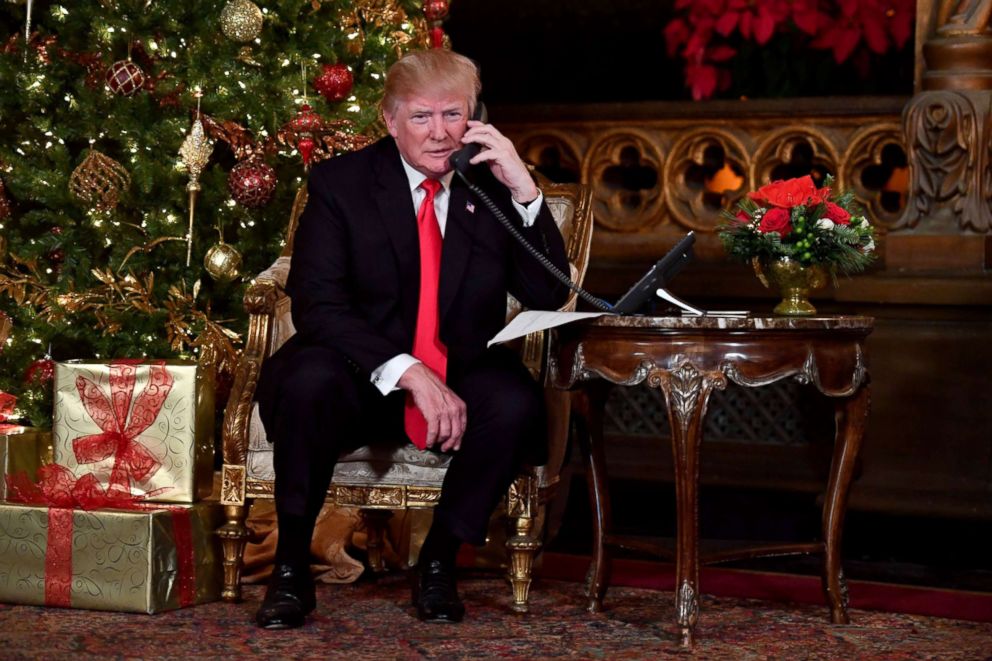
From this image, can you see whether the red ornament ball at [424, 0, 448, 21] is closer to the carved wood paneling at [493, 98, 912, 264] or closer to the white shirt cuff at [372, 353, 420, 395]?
the carved wood paneling at [493, 98, 912, 264]

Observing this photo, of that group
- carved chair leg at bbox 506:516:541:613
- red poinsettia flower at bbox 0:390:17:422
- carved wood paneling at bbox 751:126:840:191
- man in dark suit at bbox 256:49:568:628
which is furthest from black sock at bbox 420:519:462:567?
carved wood paneling at bbox 751:126:840:191

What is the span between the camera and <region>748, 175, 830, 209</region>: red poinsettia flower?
3.78 metres

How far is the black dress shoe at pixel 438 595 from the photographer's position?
12.1ft

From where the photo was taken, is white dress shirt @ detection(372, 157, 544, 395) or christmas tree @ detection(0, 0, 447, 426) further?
christmas tree @ detection(0, 0, 447, 426)

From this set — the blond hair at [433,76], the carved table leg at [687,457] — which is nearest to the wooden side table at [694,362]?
the carved table leg at [687,457]

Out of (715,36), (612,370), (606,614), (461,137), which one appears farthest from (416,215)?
(715,36)

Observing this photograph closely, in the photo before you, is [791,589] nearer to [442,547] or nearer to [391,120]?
[442,547]

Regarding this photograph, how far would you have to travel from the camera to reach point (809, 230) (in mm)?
3781

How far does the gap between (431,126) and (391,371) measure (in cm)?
66

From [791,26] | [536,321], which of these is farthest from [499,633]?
[791,26]

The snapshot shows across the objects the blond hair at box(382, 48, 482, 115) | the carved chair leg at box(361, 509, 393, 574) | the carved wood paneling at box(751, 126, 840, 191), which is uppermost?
the carved wood paneling at box(751, 126, 840, 191)

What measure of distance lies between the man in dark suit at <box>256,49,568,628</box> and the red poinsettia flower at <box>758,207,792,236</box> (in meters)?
0.54

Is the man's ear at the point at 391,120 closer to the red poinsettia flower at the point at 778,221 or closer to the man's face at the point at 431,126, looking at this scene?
the man's face at the point at 431,126

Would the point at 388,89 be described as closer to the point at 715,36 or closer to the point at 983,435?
the point at 983,435
